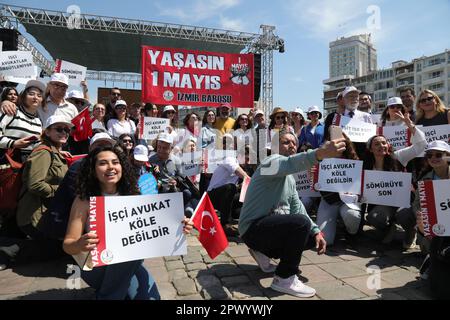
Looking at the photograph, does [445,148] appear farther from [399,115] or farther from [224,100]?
[224,100]

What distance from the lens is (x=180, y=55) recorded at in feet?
22.2

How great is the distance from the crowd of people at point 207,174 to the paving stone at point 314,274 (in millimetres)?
331

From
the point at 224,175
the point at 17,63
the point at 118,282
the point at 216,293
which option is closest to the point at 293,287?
the point at 216,293

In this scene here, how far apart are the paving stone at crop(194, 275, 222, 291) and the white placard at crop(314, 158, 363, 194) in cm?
195

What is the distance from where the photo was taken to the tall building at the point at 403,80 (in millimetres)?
76625

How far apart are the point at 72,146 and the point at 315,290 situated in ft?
13.1

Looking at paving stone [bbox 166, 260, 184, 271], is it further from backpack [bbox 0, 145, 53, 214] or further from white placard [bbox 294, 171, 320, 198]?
white placard [bbox 294, 171, 320, 198]

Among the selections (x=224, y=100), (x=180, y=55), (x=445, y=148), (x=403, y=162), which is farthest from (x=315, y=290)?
(x=180, y=55)

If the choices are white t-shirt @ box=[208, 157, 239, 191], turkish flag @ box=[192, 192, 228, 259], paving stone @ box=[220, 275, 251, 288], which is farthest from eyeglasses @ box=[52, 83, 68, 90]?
paving stone @ box=[220, 275, 251, 288]

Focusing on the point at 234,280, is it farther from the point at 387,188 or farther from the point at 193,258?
the point at 387,188

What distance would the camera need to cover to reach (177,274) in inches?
133

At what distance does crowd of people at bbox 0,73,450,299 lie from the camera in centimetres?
254

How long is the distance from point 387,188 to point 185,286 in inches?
110

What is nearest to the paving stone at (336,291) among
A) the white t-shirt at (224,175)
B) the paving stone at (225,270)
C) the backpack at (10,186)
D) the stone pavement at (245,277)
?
the stone pavement at (245,277)
